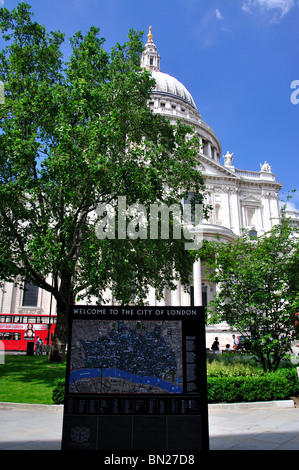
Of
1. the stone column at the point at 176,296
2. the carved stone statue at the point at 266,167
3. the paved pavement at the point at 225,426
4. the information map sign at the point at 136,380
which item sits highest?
the carved stone statue at the point at 266,167

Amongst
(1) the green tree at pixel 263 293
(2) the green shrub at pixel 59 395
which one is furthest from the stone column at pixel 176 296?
(2) the green shrub at pixel 59 395

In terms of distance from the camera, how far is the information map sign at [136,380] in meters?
5.90

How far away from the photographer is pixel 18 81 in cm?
1934

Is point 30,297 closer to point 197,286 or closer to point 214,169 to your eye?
point 197,286

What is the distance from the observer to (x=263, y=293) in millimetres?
14836

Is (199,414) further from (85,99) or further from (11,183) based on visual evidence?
(85,99)

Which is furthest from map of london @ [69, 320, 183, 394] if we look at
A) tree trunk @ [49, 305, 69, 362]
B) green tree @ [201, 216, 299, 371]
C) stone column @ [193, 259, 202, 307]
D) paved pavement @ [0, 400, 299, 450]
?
stone column @ [193, 259, 202, 307]

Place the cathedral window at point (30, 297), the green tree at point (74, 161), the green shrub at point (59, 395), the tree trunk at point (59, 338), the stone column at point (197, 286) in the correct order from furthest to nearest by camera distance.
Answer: the cathedral window at point (30, 297)
the stone column at point (197, 286)
the tree trunk at point (59, 338)
the green tree at point (74, 161)
the green shrub at point (59, 395)

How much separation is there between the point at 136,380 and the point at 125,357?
41 centimetres


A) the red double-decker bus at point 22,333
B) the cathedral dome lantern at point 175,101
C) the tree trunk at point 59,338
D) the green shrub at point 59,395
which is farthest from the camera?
the cathedral dome lantern at point 175,101

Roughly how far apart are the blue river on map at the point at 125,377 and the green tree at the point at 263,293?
28.9 ft

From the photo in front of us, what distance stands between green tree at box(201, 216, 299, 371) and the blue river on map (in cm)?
880

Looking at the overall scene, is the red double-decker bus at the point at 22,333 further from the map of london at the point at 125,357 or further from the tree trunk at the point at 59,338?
the map of london at the point at 125,357

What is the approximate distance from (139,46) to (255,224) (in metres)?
41.0
